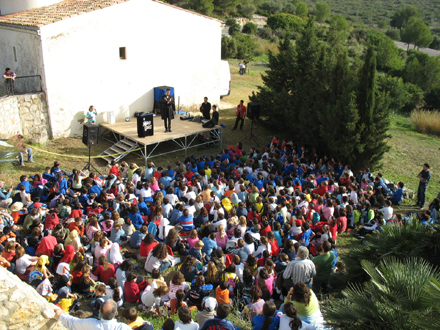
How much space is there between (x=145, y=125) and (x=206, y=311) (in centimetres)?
932

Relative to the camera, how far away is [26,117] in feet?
47.6

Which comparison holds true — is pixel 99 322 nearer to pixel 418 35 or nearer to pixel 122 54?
pixel 122 54

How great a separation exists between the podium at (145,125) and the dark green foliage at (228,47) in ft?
72.9

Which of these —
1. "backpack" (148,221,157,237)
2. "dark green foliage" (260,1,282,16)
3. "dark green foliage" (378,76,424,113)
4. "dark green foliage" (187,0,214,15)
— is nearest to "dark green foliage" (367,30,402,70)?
"dark green foliage" (378,76,424,113)

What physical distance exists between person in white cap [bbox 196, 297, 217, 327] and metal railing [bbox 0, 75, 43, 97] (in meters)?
11.8

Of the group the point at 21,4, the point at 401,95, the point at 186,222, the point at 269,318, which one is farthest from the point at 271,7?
the point at 269,318

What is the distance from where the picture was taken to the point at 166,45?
17.8 meters

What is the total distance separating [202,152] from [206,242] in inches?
313

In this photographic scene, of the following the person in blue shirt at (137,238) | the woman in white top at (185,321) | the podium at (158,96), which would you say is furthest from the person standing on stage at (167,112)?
the woman in white top at (185,321)

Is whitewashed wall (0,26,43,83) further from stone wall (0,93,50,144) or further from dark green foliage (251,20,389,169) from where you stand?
dark green foliage (251,20,389,169)

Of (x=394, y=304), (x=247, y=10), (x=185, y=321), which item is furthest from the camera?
(x=247, y=10)

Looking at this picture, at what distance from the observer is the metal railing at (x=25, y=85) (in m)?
15.0

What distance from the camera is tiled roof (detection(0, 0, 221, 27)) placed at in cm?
1464

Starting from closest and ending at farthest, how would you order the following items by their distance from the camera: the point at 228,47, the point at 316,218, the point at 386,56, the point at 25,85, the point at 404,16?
the point at 316,218, the point at 25,85, the point at 228,47, the point at 386,56, the point at 404,16
